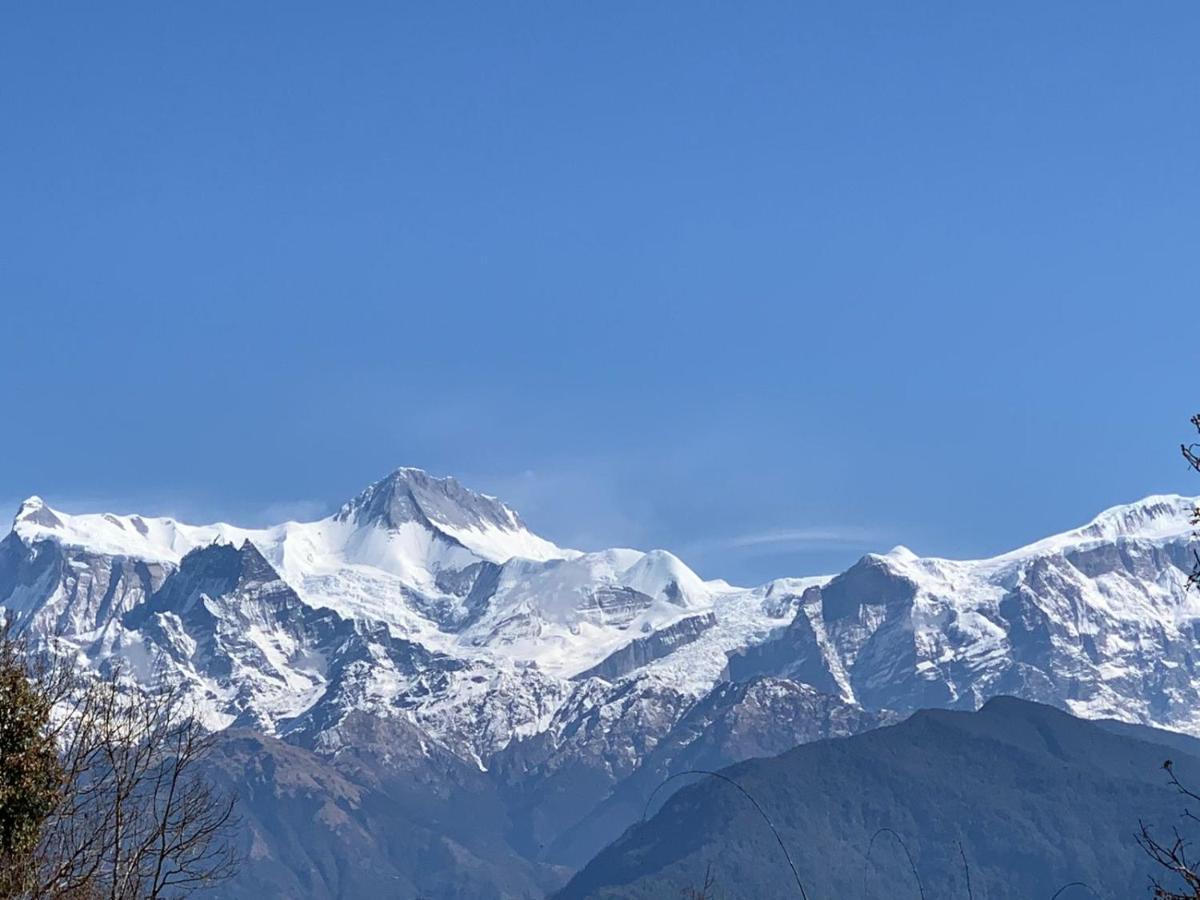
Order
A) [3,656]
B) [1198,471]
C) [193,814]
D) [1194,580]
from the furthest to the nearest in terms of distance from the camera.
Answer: [3,656] < [193,814] < [1194,580] < [1198,471]

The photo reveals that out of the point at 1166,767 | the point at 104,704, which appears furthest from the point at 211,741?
the point at 1166,767

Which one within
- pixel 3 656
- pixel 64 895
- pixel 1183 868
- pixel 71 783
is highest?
pixel 3 656

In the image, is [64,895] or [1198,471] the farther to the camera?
[64,895]

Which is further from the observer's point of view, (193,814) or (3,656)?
(3,656)

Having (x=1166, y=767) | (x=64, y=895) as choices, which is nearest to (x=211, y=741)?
(x=64, y=895)

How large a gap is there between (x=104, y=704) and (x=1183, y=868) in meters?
28.1

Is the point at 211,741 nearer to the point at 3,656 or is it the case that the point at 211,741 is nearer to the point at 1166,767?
the point at 3,656

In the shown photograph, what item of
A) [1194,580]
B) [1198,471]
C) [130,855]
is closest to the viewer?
[1198,471]

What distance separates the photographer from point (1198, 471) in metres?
28.7

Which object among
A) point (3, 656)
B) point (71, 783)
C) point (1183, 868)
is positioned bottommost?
point (1183, 868)

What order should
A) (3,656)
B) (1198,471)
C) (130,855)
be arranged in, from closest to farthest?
(1198,471), (130,855), (3,656)

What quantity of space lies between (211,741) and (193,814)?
10.0ft

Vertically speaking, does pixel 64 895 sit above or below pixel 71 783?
below

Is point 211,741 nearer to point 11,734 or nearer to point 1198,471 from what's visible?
point 11,734
